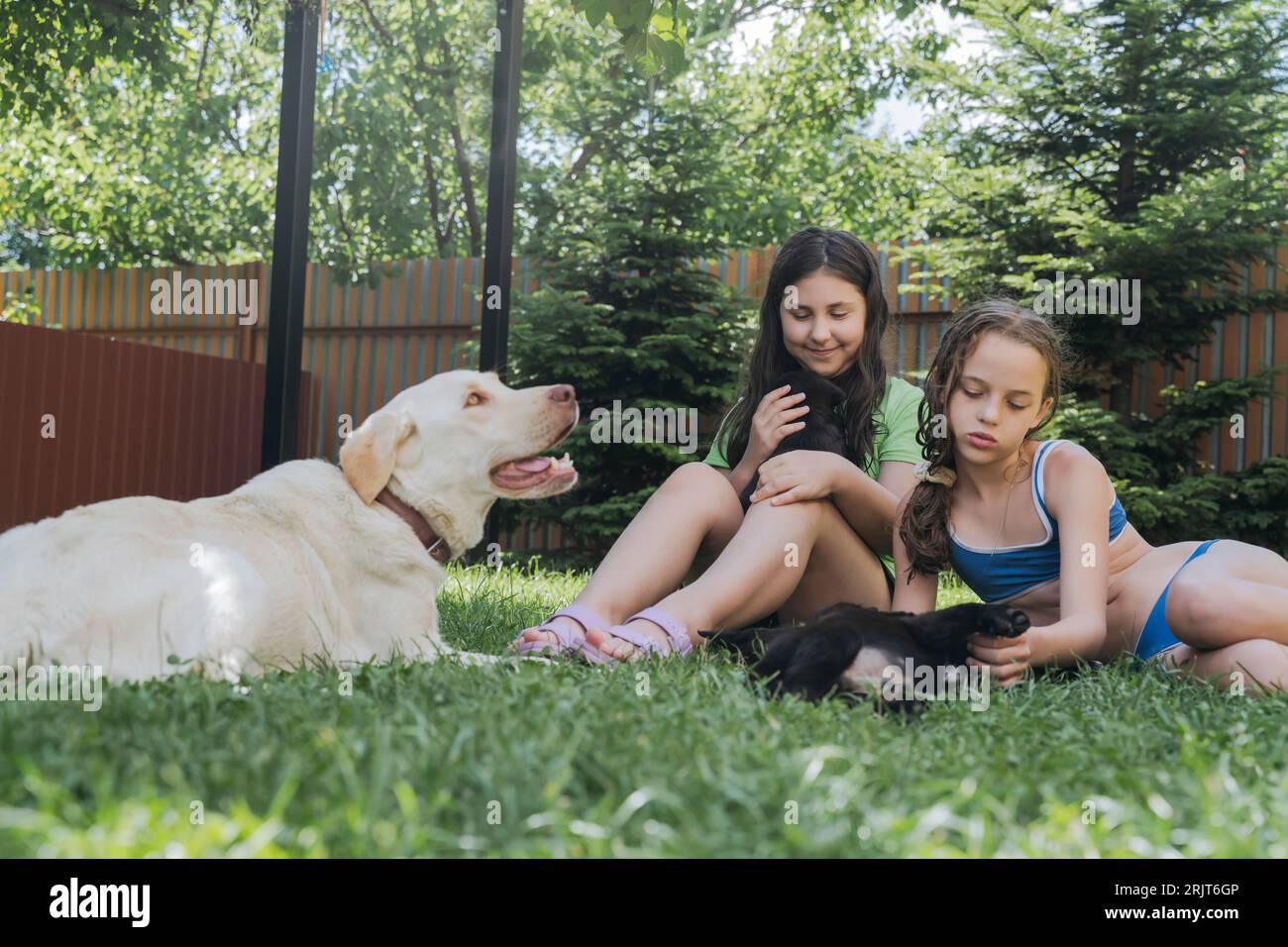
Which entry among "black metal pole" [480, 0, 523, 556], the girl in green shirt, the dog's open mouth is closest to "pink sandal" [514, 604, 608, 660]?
the girl in green shirt

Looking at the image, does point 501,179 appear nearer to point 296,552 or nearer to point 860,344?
point 860,344

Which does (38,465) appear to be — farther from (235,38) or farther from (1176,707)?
(1176,707)

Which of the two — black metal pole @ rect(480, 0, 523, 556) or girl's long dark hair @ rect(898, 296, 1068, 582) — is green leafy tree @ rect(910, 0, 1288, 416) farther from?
girl's long dark hair @ rect(898, 296, 1068, 582)

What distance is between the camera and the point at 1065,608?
10.0 feet

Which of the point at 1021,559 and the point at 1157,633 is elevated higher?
the point at 1021,559

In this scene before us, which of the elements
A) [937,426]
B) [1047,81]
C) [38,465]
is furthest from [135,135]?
[937,426]

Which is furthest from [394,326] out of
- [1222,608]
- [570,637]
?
[1222,608]

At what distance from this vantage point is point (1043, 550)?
335 cm

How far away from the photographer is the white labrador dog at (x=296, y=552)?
2.55m

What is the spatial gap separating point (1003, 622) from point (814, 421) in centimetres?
123

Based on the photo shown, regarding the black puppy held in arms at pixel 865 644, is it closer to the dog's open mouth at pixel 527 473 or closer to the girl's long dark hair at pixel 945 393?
the girl's long dark hair at pixel 945 393

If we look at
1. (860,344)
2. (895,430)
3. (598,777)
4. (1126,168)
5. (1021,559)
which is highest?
(1126,168)

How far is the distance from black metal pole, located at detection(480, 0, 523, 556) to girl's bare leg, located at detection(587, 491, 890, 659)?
14.5ft
